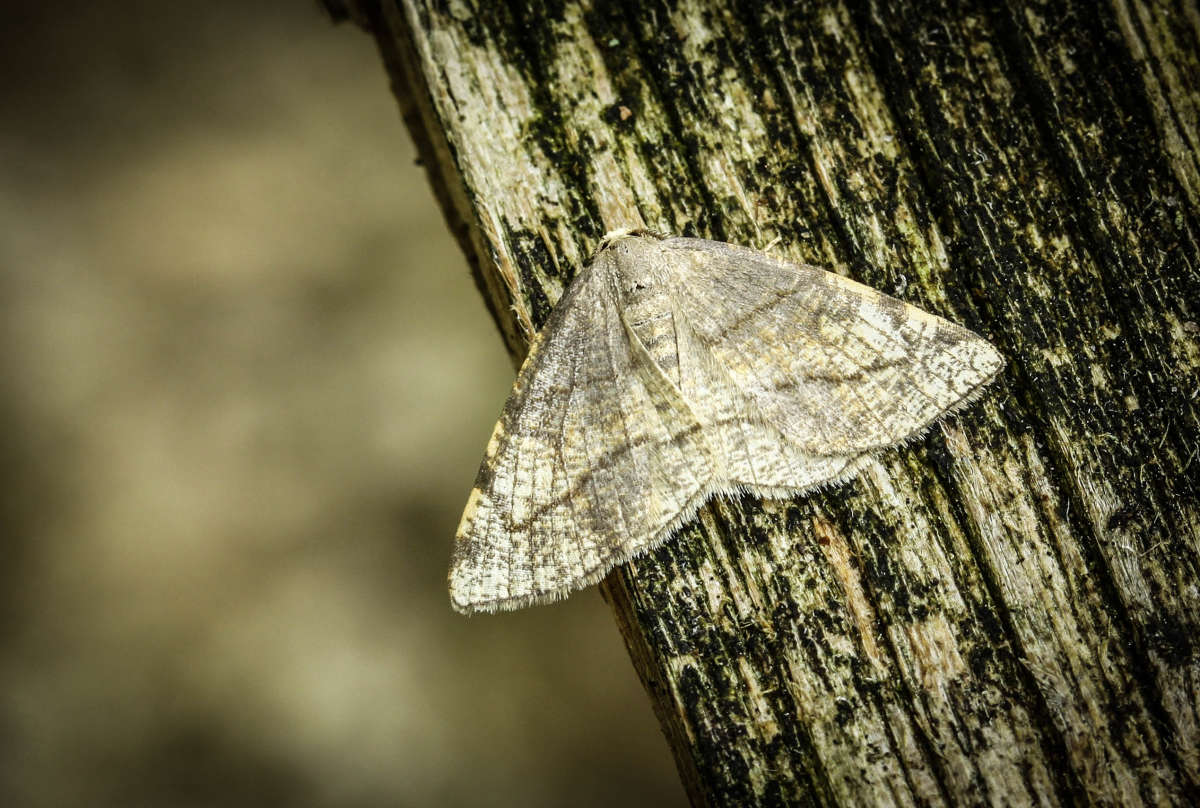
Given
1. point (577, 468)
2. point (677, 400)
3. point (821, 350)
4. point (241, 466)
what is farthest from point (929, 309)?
point (241, 466)

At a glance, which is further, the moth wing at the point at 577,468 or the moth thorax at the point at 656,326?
the moth thorax at the point at 656,326

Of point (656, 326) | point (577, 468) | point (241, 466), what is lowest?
point (577, 468)

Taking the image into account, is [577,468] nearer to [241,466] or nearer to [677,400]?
[677,400]

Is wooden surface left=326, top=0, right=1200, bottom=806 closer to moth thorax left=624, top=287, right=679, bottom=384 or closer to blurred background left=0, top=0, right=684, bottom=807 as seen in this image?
moth thorax left=624, top=287, right=679, bottom=384

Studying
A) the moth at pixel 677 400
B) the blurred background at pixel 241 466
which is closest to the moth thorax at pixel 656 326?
the moth at pixel 677 400

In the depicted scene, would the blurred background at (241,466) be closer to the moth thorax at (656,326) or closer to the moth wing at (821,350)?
the moth thorax at (656,326)

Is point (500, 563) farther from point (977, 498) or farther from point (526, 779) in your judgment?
point (526, 779)

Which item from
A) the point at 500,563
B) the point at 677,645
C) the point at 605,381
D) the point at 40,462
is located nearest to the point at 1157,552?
the point at 677,645

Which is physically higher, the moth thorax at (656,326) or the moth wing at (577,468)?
the moth thorax at (656,326)
